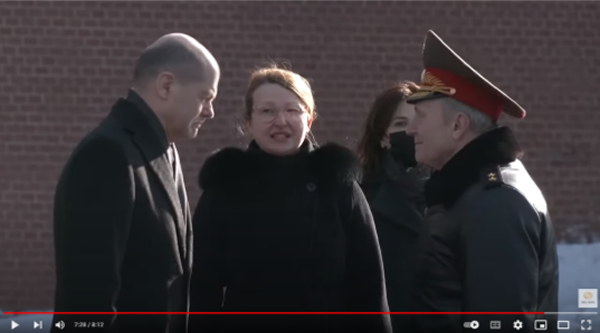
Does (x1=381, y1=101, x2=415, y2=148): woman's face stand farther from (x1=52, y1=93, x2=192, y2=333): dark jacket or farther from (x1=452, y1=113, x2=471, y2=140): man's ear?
(x1=52, y1=93, x2=192, y2=333): dark jacket

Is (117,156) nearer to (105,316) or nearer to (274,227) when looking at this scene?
(105,316)

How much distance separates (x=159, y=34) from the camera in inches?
329

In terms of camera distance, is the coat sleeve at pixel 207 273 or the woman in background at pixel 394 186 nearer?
the coat sleeve at pixel 207 273

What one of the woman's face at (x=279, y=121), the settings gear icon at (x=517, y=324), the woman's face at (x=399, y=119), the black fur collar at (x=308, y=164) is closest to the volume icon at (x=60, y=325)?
the black fur collar at (x=308, y=164)

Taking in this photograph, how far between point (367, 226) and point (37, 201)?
442cm

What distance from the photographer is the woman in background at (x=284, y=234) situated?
418 centimetres

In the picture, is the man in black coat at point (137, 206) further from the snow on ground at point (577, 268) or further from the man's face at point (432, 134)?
the snow on ground at point (577, 268)

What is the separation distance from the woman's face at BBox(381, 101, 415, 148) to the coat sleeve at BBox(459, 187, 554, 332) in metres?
1.63

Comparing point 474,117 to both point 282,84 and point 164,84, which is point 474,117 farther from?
point 164,84

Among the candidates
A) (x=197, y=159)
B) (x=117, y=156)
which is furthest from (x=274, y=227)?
(x=197, y=159)

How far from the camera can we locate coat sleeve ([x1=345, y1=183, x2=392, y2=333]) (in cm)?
425

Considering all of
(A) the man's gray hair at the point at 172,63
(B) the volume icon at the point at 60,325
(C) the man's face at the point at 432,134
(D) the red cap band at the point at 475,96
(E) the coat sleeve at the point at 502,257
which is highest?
(A) the man's gray hair at the point at 172,63

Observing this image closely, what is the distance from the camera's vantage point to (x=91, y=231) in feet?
11.5

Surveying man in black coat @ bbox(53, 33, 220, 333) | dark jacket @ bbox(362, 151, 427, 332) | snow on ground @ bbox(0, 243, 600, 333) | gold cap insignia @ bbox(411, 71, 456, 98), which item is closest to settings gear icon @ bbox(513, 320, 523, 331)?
gold cap insignia @ bbox(411, 71, 456, 98)
